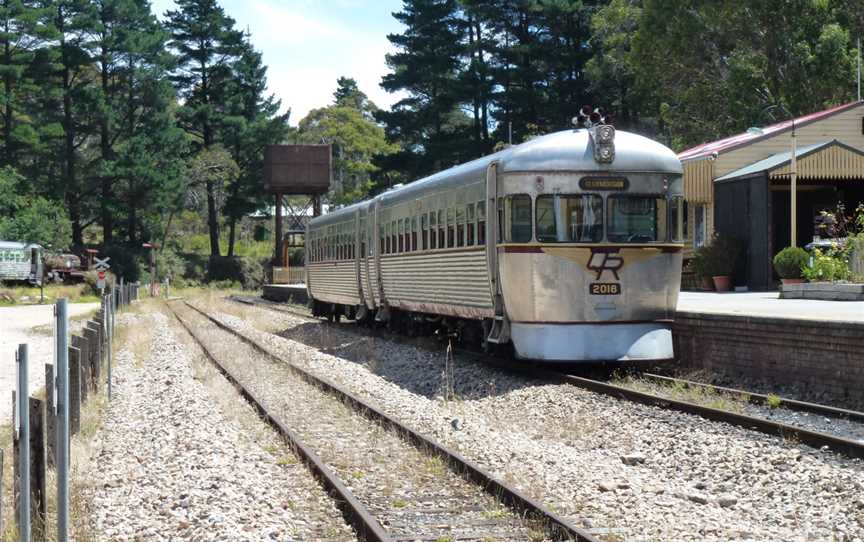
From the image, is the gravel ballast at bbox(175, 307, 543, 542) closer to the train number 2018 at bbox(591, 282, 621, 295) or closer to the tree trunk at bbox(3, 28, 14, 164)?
the train number 2018 at bbox(591, 282, 621, 295)

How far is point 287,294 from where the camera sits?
156 feet

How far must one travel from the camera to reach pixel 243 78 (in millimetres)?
74375

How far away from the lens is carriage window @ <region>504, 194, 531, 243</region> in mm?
14266

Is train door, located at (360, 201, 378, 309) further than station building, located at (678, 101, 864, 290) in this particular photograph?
No

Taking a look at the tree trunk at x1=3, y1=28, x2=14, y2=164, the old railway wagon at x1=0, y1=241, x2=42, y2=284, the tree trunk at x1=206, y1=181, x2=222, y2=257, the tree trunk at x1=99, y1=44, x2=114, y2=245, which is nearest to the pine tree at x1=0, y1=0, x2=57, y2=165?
the tree trunk at x1=3, y1=28, x2=14, y2=164

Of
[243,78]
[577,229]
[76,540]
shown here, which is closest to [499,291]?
[577,229]

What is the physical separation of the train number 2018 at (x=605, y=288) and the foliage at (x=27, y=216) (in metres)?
50.4

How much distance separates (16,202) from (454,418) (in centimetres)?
5412

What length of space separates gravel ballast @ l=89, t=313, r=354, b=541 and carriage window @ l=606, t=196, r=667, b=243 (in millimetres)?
5424

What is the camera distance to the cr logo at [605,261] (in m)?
14.2

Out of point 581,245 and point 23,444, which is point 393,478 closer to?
point 23,444

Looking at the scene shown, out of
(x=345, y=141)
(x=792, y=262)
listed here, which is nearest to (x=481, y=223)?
(x=792, y=262)

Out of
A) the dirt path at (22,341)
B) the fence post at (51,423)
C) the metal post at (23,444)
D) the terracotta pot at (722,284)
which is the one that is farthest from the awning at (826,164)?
the metal post at (23,444)

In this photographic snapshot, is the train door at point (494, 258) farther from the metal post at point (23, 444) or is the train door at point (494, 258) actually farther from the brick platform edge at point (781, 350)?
the metal post at point (23, 444)
